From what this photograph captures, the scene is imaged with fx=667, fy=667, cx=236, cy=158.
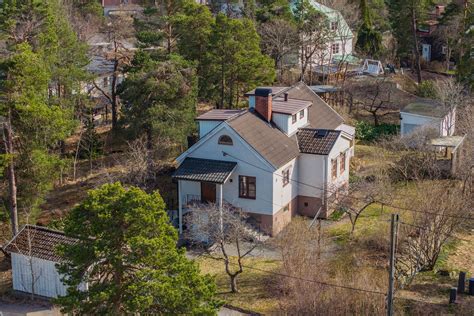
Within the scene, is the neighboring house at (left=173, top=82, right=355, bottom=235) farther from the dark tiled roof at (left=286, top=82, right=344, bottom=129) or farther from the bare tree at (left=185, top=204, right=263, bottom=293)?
the dark tiled roof at (left=286, top=82, right=344, bottom=129)

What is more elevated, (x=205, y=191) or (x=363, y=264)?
(x=205, y=191)

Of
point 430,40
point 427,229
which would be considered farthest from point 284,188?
point 430,40

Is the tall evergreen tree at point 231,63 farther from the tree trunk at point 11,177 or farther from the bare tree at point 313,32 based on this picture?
the tree trunk at point 11,177

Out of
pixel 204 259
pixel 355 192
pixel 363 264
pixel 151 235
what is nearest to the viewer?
pixel 151 235

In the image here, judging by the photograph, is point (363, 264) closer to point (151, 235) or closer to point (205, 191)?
point (205, 191)

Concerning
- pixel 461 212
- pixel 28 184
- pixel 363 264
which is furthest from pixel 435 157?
pixel 28 184

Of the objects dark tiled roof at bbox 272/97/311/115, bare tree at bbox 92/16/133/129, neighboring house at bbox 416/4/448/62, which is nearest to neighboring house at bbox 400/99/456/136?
dark tiled roof at bbox 272/97/311/115

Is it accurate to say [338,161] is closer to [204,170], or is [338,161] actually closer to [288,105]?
[288,105]
